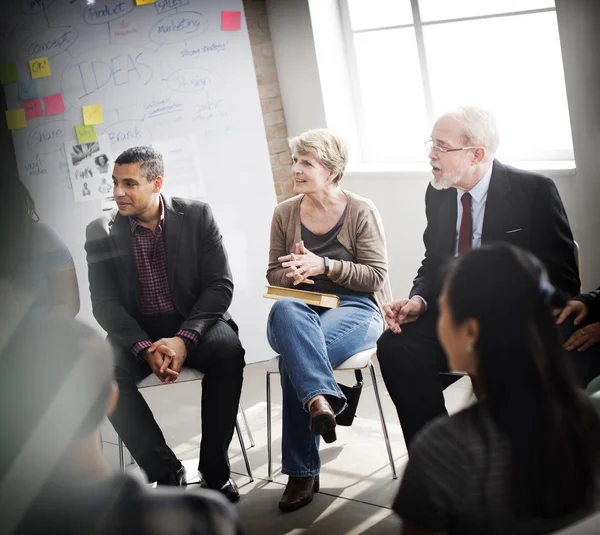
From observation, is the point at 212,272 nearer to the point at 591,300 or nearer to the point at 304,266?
the point at 304,266

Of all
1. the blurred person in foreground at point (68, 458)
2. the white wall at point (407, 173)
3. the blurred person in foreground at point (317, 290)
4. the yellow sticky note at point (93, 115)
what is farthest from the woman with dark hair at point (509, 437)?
the yellow sticky note at point (93, 115)

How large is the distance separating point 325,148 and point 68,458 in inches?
76.5

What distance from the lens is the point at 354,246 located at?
280 centimetres

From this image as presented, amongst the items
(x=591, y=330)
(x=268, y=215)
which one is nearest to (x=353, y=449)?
(x=591, y=330)

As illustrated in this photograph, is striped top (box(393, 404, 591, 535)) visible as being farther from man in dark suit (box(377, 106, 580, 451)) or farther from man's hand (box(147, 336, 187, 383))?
man's hand (box(147, 336, 187, 383))

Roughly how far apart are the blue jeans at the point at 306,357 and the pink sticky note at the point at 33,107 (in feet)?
6.06

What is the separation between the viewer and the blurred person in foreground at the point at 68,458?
1.01 m

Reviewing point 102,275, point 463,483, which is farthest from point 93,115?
point 463,483

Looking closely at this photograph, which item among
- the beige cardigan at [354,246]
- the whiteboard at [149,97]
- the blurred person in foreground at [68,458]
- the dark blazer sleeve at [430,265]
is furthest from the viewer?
the whiteboard at [149,97]

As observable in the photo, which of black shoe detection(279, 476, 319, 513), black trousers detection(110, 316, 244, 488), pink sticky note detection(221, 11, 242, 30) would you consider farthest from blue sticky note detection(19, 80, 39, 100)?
black shoe detection(279, 476, 319, 513)

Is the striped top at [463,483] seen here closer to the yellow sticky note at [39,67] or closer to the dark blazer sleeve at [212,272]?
the dark blazer sleeve at [212,272]

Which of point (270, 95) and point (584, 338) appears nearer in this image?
point (584, 338)

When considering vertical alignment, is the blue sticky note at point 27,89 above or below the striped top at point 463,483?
above

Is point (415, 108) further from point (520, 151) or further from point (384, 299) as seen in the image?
point (384, 299)
